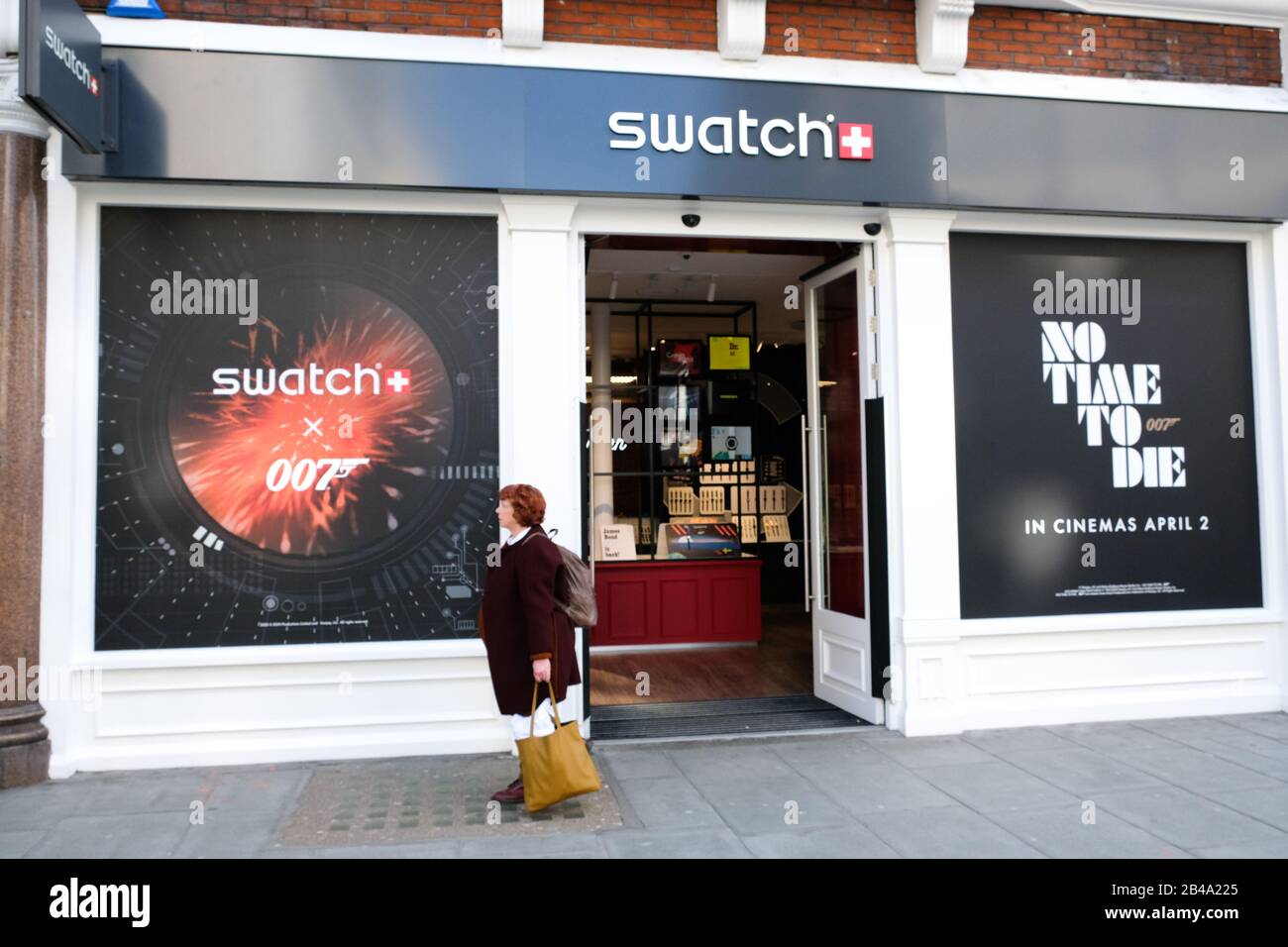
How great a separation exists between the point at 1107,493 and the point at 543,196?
450cm

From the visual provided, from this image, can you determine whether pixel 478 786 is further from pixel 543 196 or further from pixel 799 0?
pixel 799 0

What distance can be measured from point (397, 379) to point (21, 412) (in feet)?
7.00

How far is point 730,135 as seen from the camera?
621 centimetres

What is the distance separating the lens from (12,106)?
555 centimetres

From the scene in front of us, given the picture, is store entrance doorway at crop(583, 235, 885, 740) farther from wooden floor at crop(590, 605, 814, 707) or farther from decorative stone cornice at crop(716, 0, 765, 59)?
decorative stone cornice at crop(716, 0, 765, 59)

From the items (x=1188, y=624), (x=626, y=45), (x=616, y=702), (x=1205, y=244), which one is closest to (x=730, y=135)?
(x=626, y=45)

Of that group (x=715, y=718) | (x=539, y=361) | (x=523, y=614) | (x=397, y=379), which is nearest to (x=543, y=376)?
(x=539, y=361)

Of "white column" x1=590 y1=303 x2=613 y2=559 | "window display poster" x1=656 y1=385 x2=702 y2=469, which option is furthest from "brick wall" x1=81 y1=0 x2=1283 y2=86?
"window display poster" x1=656 y1=385 x2=702 y2=469

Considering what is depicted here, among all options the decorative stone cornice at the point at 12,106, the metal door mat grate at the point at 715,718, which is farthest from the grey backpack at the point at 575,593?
the decorative stone cornice at the point at 12,106

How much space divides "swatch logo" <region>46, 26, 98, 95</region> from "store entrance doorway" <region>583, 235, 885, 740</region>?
3120 millimetres

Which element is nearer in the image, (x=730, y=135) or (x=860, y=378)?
(x=730, y=135)

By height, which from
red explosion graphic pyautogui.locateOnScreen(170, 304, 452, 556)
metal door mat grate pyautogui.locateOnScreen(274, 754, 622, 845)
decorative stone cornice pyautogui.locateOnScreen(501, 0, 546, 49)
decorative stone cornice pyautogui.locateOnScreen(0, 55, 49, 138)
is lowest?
metal door mat grate pyautogui.locateOnScreen(274, 754, 622, 845)

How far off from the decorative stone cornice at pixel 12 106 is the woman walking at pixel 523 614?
144 inches

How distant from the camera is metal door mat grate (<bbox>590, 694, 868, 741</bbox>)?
666cm
